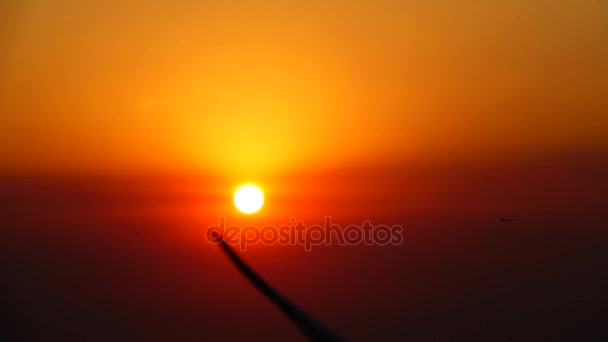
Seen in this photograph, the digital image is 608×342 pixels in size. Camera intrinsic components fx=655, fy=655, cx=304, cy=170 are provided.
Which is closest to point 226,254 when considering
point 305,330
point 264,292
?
point 264,292

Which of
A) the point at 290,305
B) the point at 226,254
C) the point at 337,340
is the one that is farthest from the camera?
the point at 226,254

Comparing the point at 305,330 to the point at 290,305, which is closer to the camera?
the point at 305,330

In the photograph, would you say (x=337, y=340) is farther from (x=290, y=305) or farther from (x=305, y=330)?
(x=290, y=305)

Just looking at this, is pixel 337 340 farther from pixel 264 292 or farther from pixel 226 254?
pixel 226 254

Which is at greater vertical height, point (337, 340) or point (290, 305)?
point (290, 305)

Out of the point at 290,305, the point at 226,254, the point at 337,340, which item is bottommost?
the point at 337,340

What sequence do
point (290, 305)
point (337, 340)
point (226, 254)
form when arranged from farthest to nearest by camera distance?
point (226, 254), point (290, 305), point (337, 340)
